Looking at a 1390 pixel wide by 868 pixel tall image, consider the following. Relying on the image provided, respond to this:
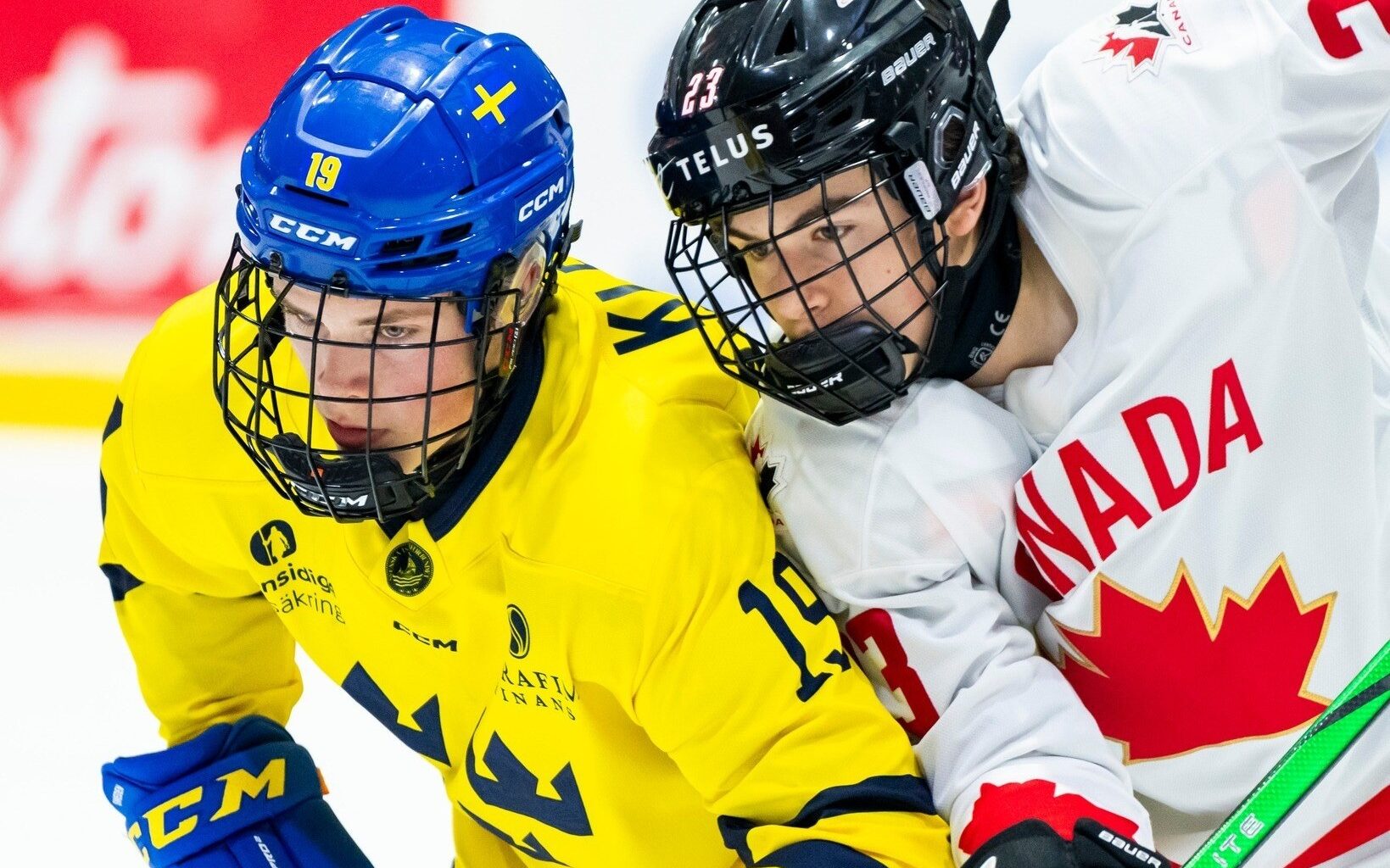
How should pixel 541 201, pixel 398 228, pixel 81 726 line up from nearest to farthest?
pixel 398 228, pixel 541 201, pixel 81 726

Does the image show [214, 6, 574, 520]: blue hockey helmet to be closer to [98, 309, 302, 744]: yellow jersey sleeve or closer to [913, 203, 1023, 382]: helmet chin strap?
[98, 309, 302, 744]: yellow jersey sleeve

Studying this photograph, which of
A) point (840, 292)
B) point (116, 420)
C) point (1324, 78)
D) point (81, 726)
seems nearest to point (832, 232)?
point (840, 292)

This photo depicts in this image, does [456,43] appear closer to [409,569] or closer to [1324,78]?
[409,569]

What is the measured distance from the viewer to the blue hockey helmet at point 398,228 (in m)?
1.60

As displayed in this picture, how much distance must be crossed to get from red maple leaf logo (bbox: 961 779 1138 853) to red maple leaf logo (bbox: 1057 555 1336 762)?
251 millimetres

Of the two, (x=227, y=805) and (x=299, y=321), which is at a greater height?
(x=299, y=321)

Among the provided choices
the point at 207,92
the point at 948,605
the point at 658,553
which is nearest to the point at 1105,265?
the point at 948,605

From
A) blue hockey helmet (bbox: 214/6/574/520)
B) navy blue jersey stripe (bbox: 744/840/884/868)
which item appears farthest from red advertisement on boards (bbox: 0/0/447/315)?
navy blue jersey stripe (bbox: 744/840/884/868)

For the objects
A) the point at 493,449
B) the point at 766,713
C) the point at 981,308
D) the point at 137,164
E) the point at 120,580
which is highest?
the point at 137,164

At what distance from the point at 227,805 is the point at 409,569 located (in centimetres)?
56

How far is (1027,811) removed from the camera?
1.64 meters

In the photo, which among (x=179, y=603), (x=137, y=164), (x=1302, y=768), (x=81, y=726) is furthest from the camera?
(x=137, y=164)

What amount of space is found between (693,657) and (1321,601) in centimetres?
70

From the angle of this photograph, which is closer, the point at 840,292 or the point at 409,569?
the point at 840,292
